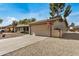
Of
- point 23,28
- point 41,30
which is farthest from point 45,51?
point 23,28

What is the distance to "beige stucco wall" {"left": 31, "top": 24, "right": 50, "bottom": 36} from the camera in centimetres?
1521

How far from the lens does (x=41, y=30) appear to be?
51.0 ft

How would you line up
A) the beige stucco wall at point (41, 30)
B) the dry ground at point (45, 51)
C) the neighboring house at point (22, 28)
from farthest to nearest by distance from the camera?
the neighboring house at point (22, 28)
the beige stucco wall at point (41, 30)
the dry ground at point (45, 51)

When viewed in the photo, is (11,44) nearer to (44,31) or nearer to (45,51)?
(45,51)

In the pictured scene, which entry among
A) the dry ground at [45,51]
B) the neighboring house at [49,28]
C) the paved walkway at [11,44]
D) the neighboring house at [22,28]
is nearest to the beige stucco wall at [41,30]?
the neighboring house at [49,28]

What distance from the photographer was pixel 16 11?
1066 centimetres

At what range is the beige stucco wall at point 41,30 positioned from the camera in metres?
15.2

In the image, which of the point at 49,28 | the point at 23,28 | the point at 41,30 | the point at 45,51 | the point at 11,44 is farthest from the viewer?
the point at 23,28

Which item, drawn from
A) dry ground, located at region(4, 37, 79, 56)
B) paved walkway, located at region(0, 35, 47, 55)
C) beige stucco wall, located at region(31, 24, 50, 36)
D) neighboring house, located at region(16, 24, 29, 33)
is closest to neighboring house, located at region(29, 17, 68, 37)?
beige stucco wall, located at region(31, 24, 50, 36)

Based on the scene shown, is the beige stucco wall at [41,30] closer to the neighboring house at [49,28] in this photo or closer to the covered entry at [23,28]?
the neighboring house at [49,28]

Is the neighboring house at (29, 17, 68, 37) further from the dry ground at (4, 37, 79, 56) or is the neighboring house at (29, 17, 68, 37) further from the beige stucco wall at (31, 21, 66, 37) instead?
the dry ground at (4, 37, 79, 56)

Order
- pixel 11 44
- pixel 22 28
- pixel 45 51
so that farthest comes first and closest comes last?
1. pixel 22 28
2. pixel 11 44
3. pixel 45 51

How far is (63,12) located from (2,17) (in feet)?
26.8

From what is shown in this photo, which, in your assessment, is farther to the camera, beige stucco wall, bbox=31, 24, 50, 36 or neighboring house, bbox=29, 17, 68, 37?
beige stucco wall, bbox=31, 24, 50, 36
